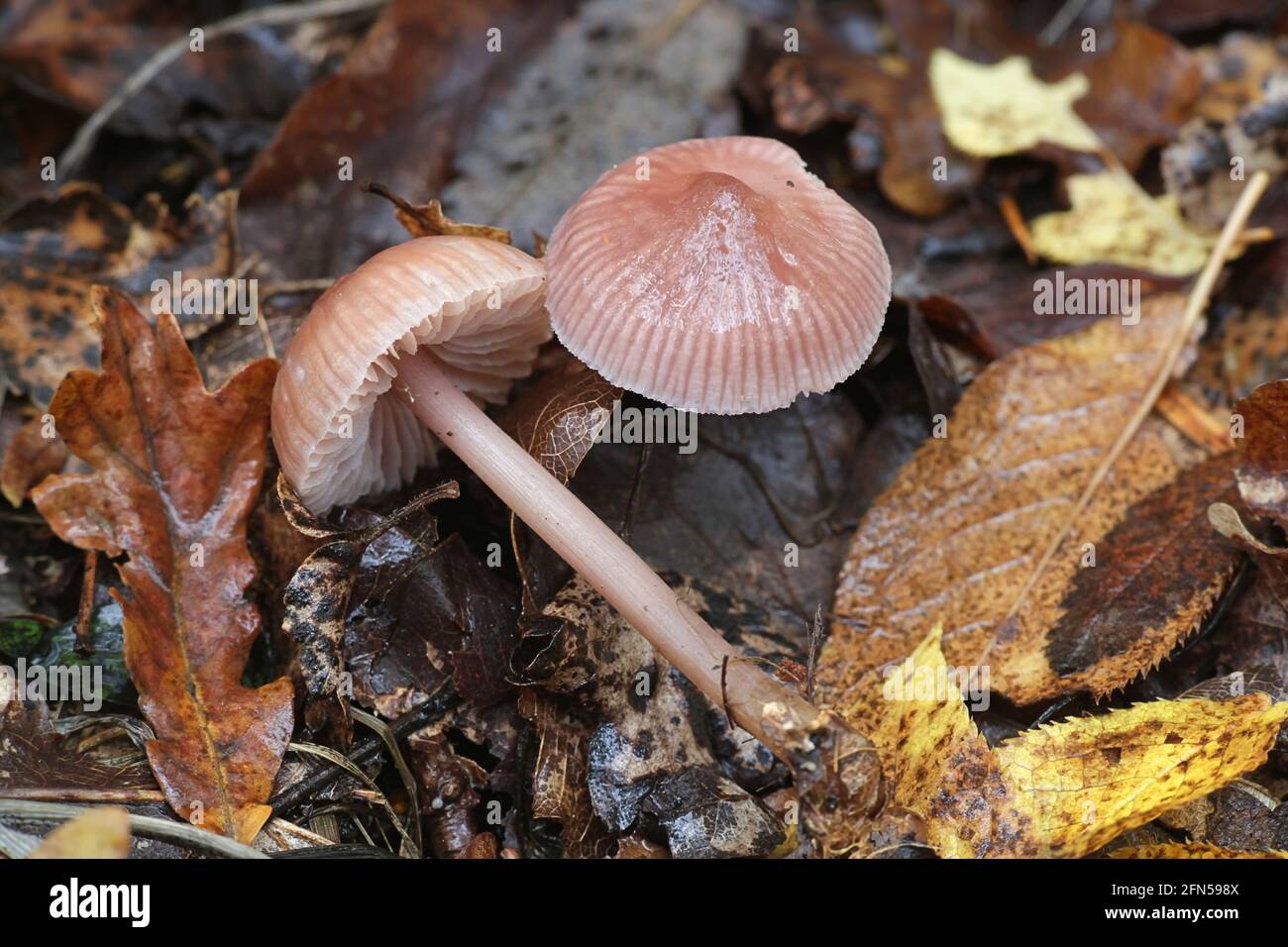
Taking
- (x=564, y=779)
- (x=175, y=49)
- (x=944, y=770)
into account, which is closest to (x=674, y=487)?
(x=564, y=779)

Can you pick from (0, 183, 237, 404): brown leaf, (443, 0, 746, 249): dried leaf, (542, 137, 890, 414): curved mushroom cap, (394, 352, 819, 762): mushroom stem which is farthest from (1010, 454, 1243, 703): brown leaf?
(0, 183, 237, 404): brown leaf

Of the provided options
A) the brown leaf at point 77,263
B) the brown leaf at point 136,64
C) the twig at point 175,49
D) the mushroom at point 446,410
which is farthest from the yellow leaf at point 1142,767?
the twig at point 175,49

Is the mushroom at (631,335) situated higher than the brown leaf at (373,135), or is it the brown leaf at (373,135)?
the brown leaf at (373,135)

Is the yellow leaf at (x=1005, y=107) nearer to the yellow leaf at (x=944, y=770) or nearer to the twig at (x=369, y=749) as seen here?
the yellow leaf at (x=944, y=770)

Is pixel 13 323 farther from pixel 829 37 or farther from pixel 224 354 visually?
pixel 829 37

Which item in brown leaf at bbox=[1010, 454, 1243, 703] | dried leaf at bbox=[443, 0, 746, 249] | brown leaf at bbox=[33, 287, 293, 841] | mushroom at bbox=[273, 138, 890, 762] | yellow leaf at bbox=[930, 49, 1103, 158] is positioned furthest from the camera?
yellow leaf at bbox=[930, 49, 1103, 158]

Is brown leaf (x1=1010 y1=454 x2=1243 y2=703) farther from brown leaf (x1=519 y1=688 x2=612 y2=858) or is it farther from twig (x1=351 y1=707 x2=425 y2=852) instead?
twig (x1=351 y1=707 x2=425 y2=852)

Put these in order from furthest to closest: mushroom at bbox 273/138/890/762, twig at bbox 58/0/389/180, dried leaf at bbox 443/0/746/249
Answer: twig at bbox 58/0/389/180, dried leaf at bbox 443/0/746/249, mushroom at bbox 273/138/890/762
